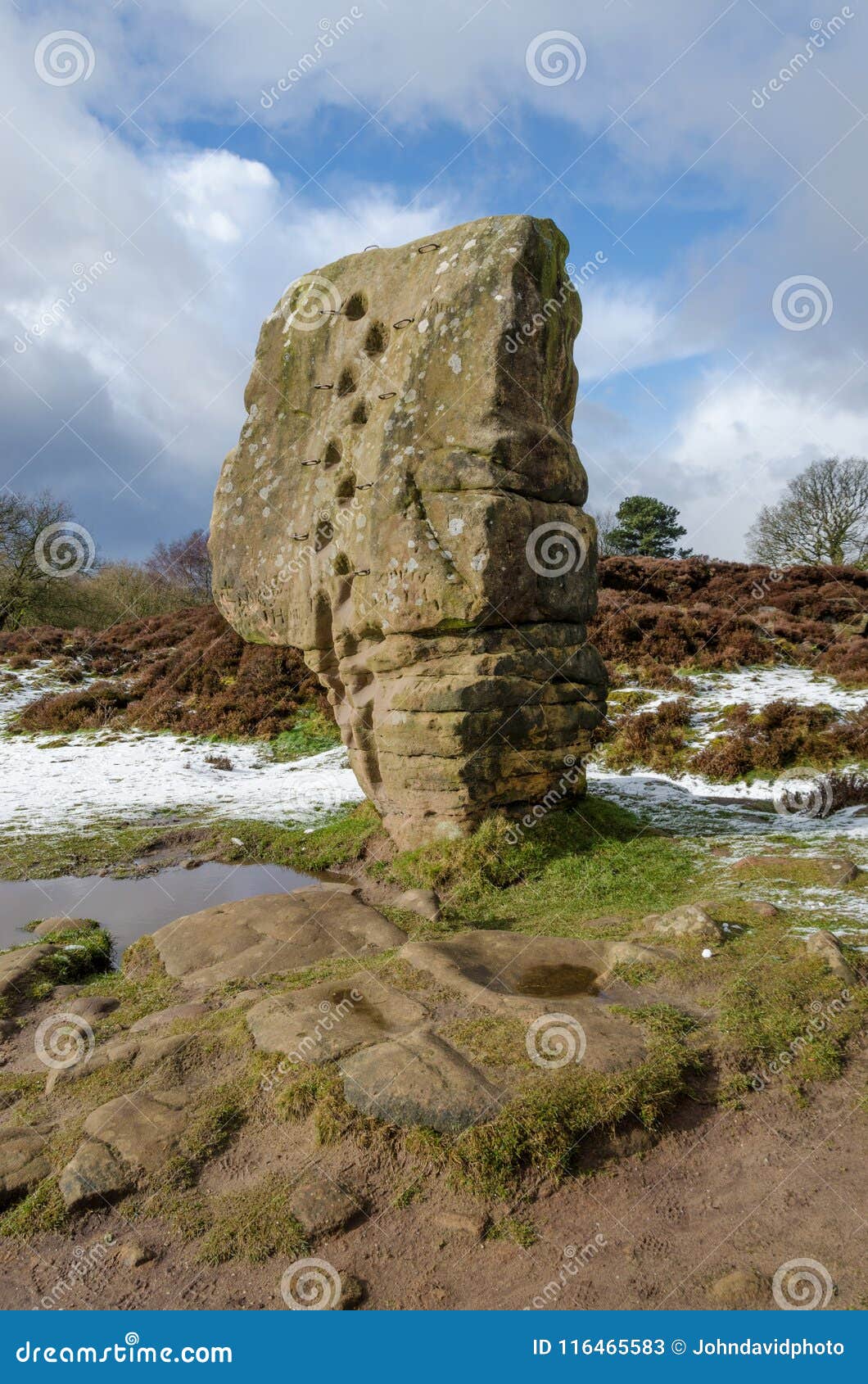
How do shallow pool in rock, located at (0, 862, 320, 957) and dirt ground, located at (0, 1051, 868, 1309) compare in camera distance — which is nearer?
dirt ground, located at (0, 1051, 868, 1309)

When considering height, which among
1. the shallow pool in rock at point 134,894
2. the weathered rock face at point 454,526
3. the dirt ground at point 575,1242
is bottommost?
the shallow pool in rock at point 134,894

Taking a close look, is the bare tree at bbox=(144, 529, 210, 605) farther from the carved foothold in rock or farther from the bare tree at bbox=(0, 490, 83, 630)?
the carved foothold in rock

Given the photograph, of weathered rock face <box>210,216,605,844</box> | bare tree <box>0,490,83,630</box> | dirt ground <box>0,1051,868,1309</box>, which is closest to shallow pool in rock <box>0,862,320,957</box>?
weathered rock face <box>210,216,605,844</box>

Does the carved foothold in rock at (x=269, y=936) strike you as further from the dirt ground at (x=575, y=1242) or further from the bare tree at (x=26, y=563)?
the bare tree at (x=26, y=563)

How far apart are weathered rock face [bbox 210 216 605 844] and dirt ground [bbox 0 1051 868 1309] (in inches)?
204

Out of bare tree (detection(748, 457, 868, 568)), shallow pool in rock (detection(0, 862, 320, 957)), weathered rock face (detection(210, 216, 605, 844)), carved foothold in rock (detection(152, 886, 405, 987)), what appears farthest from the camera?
bare tree (detection(748, 457, 868, 568))

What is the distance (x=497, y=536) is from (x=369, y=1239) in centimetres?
644

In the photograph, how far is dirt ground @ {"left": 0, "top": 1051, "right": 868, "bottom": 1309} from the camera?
9.87 ft

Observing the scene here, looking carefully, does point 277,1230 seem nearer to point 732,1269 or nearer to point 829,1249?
point 732,1269

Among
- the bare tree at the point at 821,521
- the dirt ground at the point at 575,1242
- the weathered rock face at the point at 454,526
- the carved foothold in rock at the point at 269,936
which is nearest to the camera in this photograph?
the dirt ground at the point at 575,1242

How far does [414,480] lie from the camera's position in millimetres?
8703

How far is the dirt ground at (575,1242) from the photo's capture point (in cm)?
301

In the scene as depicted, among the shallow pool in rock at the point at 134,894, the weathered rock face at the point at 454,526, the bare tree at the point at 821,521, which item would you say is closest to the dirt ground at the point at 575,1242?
the shallow pool in rock at the point at 134,894

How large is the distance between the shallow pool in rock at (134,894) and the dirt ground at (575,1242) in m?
4.95
